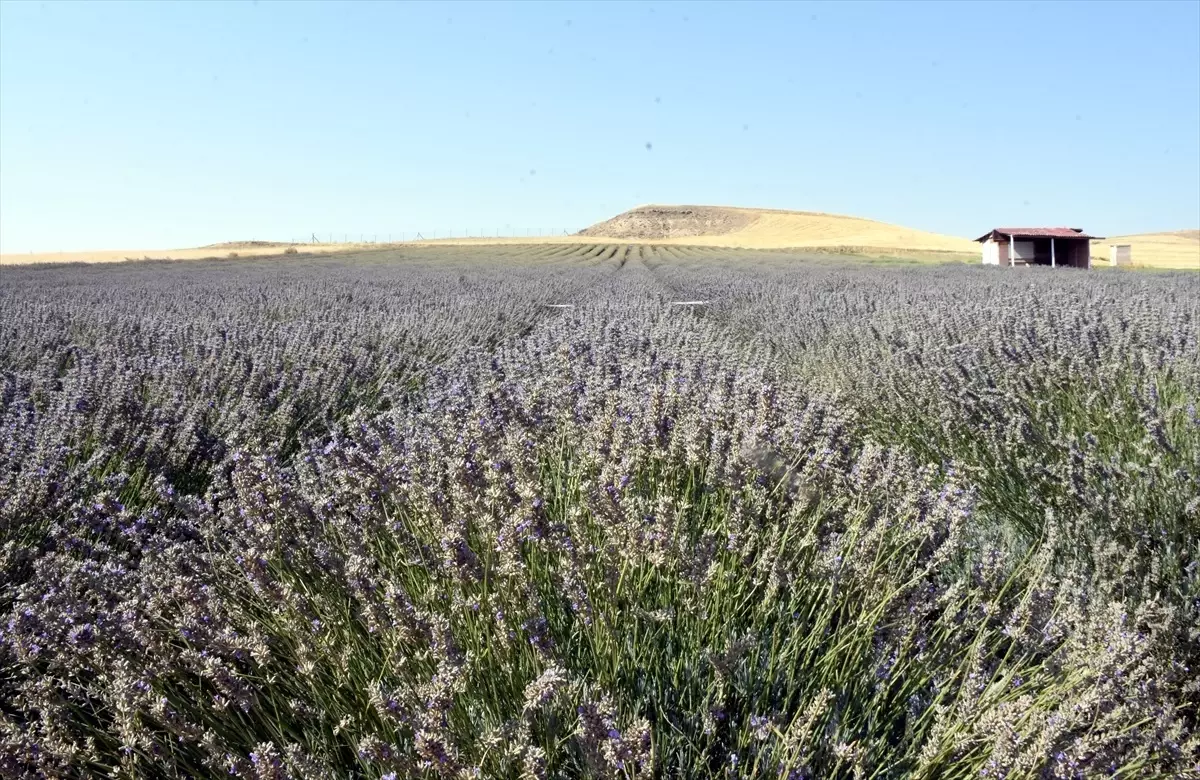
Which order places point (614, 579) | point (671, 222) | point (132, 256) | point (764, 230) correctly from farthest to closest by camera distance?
point (671, 222)
point (764, 230)
point (132, 256)
point (614, 579)

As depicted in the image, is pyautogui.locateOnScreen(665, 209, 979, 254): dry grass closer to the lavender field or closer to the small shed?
the small shed

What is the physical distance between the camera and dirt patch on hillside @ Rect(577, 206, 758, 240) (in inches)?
3044

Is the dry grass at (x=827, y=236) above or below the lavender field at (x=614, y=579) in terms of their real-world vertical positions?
above

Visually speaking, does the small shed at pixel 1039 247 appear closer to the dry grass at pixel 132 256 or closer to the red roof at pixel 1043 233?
the red roof at pixel 1043 233

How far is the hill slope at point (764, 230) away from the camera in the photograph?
170ft

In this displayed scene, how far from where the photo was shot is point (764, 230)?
65188 mm

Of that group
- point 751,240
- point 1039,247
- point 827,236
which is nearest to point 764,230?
point 751,240

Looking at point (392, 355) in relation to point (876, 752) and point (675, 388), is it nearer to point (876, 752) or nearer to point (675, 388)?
point (675, 388)

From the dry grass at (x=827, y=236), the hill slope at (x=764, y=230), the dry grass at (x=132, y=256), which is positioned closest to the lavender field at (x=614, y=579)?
the dry grass at (x=132, y=256)

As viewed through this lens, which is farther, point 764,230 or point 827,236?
point 764,230

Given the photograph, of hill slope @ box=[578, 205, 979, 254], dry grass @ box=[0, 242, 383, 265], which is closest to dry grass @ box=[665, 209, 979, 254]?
hill slope @ box=[578, 205, 979, 254]

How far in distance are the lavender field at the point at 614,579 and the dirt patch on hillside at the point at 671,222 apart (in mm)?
72766

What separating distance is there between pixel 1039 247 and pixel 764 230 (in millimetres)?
39012

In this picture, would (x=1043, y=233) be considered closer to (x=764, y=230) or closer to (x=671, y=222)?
(x=764, y=230)
